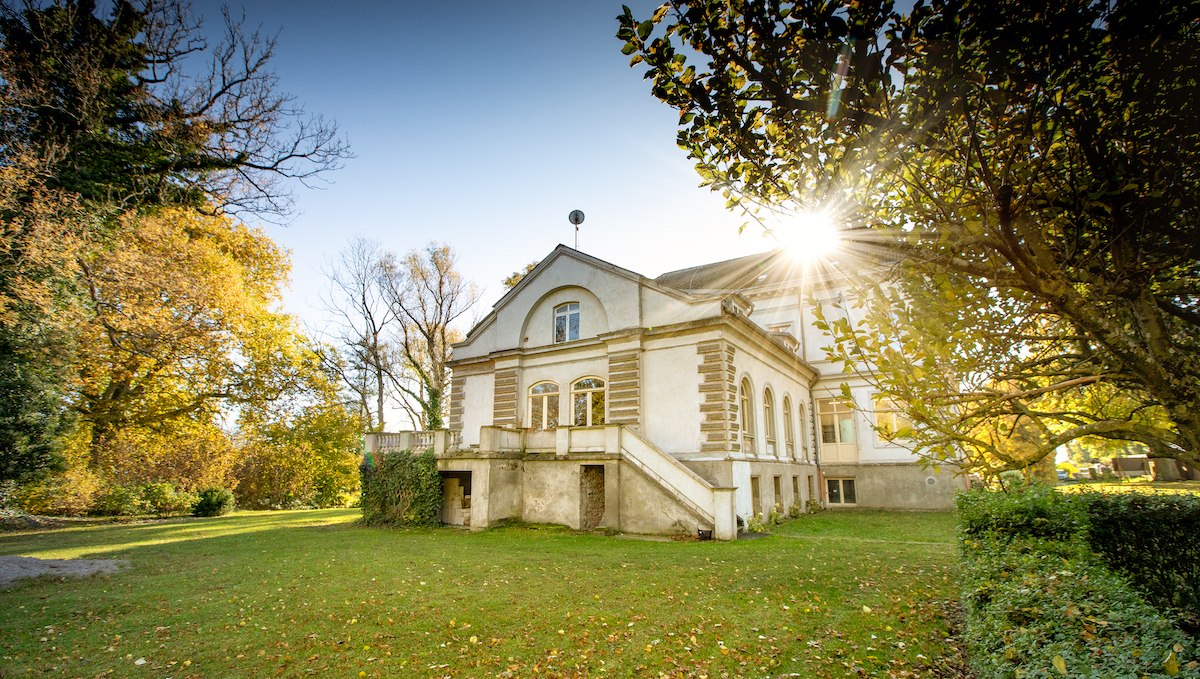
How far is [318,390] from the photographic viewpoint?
28.8m

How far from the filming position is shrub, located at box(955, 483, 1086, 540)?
22.0ft

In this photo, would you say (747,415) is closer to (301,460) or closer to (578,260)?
(578,260)

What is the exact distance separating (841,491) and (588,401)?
14007 mm

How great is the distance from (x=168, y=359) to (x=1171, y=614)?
27.2m

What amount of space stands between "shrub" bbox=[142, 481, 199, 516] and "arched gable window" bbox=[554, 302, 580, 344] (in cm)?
1940

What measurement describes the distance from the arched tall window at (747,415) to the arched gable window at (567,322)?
6782 millimetres

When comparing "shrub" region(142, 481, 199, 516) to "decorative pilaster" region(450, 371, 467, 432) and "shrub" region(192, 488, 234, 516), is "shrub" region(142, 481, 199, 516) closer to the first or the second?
"shrub" region(192, 488, 234, 516)

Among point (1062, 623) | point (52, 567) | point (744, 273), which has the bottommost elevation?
point (52, 567)

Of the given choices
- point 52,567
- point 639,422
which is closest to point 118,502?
point 52,567

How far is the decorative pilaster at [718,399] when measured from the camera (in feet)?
56.9

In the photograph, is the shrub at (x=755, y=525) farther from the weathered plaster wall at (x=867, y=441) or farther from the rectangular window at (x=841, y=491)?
the rectangular window at (x=841, y=491)

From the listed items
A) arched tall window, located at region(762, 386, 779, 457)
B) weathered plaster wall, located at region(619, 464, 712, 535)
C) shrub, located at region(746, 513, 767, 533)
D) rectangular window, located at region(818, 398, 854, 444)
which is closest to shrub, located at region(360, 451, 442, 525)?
weathered plaster wall, located at region(619, 464, 712, 535)

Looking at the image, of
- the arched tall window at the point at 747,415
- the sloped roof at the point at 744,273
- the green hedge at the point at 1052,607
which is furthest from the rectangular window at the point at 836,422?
the green hedge at the point at 1052,607

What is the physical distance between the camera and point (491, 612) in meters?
7.58
